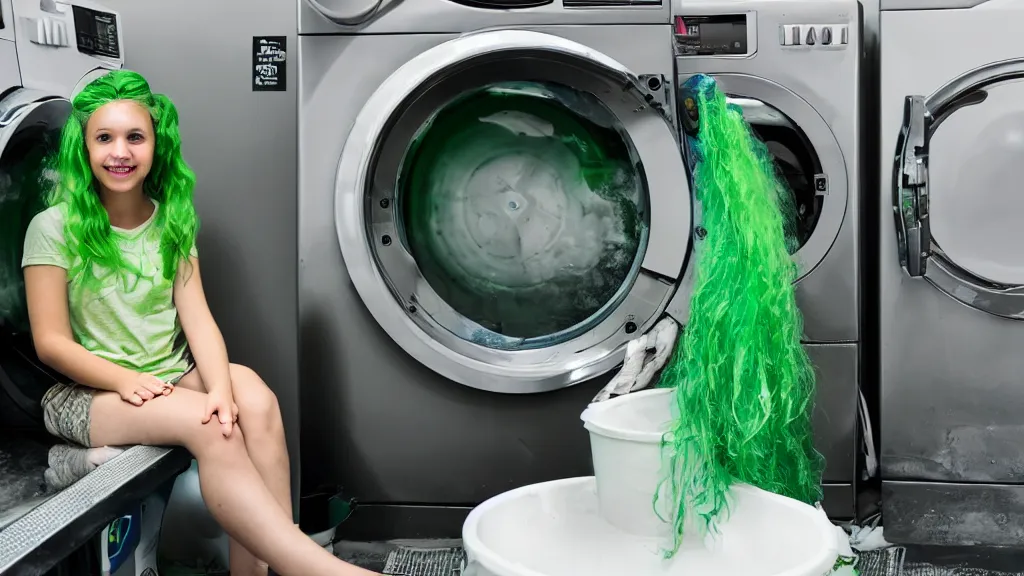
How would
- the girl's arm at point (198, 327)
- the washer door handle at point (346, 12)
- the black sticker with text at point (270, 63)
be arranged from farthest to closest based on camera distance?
the black sticker with text at point (270, 63) < the washer door handle at point (346, 12) < the girl's arm at point (198, 327)

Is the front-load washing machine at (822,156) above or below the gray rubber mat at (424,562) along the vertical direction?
above

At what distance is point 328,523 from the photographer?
144cm

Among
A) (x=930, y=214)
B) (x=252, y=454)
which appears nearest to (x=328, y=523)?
(x=252, y=454)

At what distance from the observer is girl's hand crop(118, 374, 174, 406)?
1154 mm

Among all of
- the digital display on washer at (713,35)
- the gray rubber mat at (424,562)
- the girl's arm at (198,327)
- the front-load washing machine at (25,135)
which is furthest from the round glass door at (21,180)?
the digital display on washer at (713,35)

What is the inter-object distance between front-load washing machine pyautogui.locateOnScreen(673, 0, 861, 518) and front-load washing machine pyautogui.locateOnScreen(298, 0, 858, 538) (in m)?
0.31

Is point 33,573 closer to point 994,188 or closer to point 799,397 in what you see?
point 799,397

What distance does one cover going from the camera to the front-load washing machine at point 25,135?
1.18 meters

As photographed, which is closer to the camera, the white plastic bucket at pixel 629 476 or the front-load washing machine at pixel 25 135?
the white plastic bucket at pixel 629 476

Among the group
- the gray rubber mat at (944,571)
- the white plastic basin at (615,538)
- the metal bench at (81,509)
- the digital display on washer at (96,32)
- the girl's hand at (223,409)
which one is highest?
Answer: the digital display on washer at (96,32)

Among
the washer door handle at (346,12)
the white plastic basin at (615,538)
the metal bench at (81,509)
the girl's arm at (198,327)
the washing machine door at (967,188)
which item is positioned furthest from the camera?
the washing machine door at (967,188)

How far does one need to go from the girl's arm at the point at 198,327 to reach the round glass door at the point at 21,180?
0.22m

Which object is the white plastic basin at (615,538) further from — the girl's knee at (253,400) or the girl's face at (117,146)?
the girl's face at (117,146)

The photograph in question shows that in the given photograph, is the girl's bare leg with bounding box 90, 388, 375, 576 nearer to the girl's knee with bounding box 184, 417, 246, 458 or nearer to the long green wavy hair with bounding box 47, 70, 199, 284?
the girl's knee with bounding box 184, 417, 246, 458
